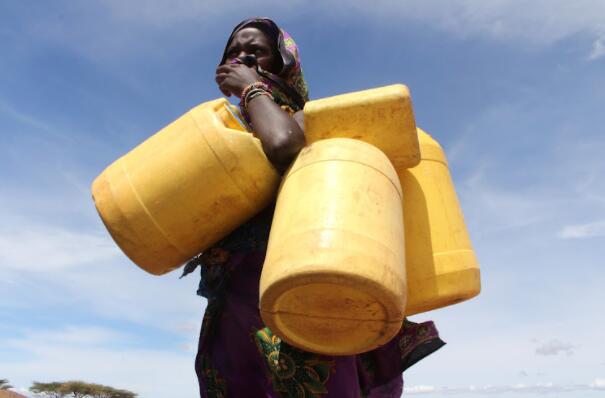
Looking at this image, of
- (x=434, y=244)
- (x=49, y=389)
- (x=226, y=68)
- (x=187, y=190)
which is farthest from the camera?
(x=49, y=389)

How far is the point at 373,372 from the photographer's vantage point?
230 cm

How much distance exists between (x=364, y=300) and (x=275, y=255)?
10.8 inches

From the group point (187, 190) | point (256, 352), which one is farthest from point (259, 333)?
point (187, 190)

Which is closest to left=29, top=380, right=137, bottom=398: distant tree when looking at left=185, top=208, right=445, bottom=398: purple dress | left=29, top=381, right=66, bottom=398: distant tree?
left=29, top=381, right=66, bottom=398: distant tree

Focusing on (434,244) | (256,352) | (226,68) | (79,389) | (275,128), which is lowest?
(256,352)

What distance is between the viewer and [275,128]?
6.05ft

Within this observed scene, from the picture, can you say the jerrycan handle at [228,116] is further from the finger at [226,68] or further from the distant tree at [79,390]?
the distant tree at [79,390]

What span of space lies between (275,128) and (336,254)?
2.04 ft

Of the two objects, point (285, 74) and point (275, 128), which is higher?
point (285, 74)

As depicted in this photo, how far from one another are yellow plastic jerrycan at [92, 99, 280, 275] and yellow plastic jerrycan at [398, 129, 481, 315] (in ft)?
1.75

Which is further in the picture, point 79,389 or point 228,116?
point 79,389

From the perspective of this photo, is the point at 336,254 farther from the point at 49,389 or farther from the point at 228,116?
the point at 49,389

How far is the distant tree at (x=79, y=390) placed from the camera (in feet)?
95.7

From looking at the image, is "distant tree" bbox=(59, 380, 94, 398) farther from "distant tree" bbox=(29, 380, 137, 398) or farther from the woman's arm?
the woman's arm
